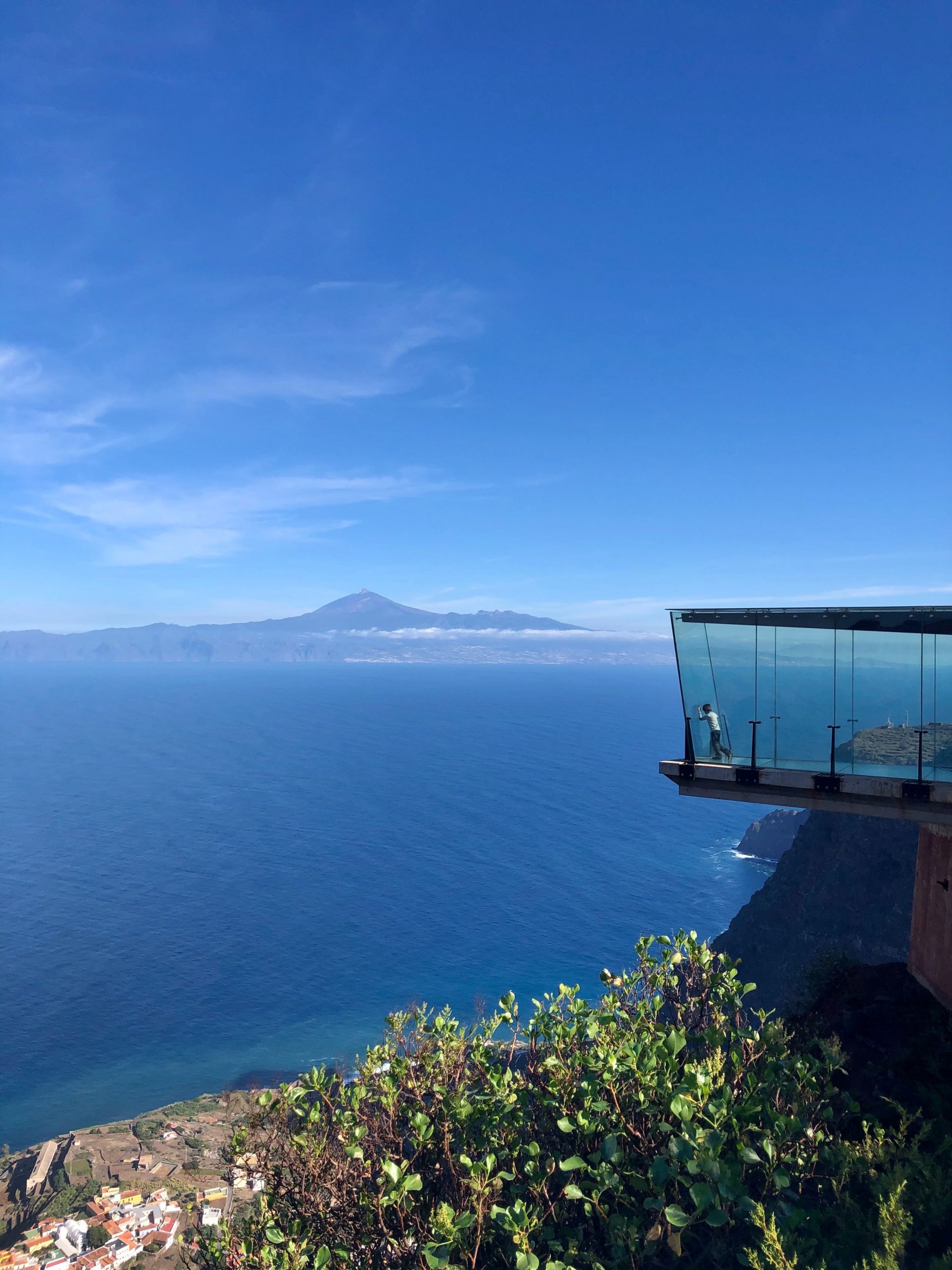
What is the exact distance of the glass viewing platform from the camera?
1369 centimetres

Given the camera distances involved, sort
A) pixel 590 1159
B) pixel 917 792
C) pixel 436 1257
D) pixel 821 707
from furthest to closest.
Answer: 1. pixel 821 707
2. pixel 917 792
3. pixel 590 1159
4. pixel 436 1257

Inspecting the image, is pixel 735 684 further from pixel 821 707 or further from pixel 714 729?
pixel 821 707

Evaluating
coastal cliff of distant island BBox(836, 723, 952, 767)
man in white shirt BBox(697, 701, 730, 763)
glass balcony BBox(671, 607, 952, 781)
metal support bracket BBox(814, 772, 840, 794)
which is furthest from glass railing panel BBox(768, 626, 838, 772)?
man in white shirt BBox(697, 701, 730, 763)

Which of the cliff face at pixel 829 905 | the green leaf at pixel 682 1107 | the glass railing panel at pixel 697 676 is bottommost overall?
the cliff face at pixel 829 905

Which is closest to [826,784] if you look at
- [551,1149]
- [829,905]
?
[551,1149]

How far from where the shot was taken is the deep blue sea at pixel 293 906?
6328cm

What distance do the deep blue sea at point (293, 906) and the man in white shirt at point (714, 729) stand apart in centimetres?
5761

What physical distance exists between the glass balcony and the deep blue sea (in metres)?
58.1

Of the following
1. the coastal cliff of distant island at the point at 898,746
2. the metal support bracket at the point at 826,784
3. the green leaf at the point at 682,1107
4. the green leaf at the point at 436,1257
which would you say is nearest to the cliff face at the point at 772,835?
the coastal cliff of distant island at the point at 898,746

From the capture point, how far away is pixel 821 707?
1484cm

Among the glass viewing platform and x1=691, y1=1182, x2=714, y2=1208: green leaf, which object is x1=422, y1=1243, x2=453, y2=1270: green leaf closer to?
x1=691, y1=1182, x2=714, y2=1208: green leaf

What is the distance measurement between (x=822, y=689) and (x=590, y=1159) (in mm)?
9432

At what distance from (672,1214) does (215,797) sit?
476ft

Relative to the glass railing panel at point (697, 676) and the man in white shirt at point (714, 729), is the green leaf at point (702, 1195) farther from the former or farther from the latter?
the glass railing panel at point (697, 676)
